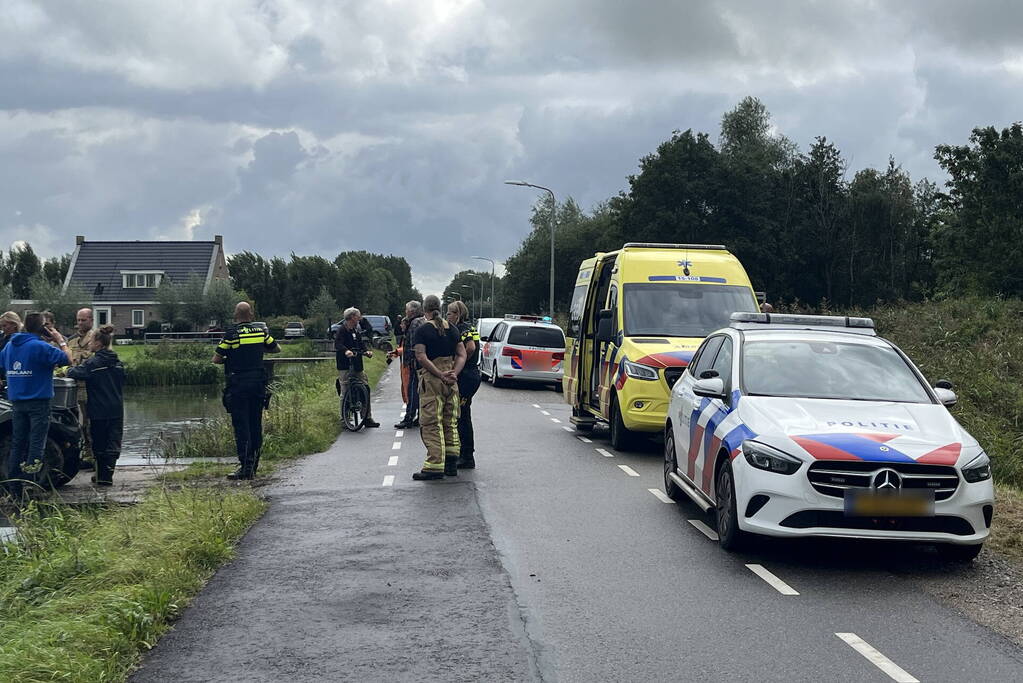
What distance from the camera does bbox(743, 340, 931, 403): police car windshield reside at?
836cm

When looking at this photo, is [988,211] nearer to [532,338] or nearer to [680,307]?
[532,338]

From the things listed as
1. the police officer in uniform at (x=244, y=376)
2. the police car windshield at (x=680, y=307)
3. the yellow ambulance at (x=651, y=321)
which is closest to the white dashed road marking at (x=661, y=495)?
the yellow ambulance at (x=651, y=321)

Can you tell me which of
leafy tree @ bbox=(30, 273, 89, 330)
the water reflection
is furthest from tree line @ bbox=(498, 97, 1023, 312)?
leafy tree @ bbox=(30, 273, 89, 330)

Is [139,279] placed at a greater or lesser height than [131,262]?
lesser

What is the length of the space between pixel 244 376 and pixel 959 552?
7.49m

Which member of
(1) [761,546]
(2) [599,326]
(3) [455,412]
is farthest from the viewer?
(2) [599,326]

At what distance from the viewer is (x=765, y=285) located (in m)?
59.5

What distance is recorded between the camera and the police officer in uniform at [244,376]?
11.9 meters

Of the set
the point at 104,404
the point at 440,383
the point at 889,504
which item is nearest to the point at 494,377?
the point at 440,383

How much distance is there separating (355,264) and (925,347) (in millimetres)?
100010

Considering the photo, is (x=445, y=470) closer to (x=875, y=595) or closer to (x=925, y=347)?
(x=875, y=595)

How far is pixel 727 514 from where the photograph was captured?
7820 millimetres

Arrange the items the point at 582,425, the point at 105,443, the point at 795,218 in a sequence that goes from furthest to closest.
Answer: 1. the point at 795,218
2. the point at 582,425
3. the point at 105,443

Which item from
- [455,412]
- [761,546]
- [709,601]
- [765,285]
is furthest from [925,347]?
[765,285]
